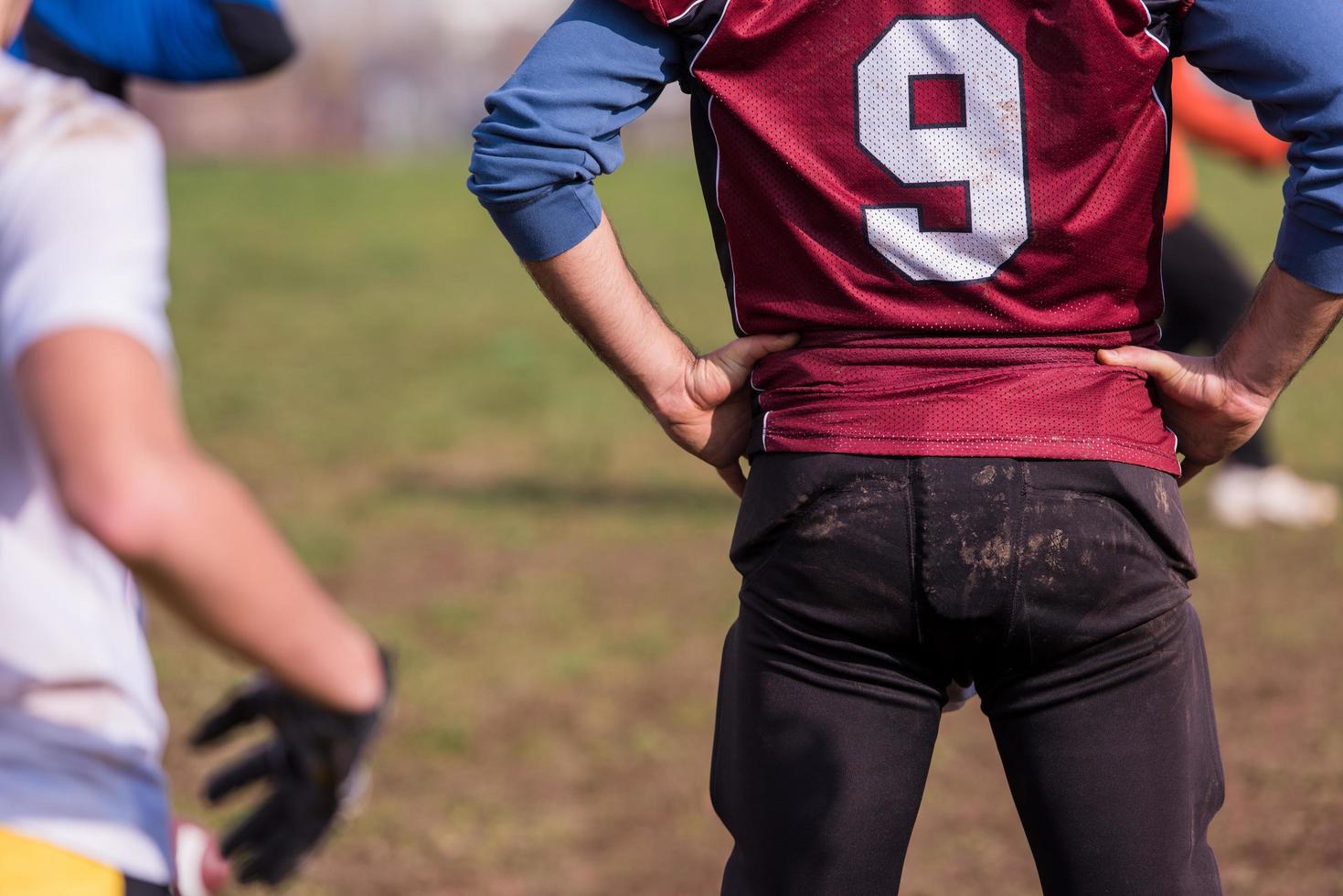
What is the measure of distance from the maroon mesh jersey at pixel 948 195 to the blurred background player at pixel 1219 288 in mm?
3137

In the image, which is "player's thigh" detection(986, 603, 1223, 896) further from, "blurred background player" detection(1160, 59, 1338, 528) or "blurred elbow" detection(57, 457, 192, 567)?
"blurred background player" detection(1160, 59, 1338, 528)

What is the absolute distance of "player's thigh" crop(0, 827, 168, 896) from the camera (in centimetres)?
136

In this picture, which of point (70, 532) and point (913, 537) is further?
point (913, 537)

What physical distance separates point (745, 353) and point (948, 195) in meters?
0.34

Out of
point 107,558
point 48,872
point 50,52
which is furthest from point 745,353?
point 50,52

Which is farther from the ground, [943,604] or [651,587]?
[943,604]

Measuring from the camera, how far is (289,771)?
165 cm

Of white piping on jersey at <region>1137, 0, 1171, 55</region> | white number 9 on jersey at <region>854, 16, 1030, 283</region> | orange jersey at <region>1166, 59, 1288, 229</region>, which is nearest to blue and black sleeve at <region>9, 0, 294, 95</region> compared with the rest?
white number 9 on jersey at <region>854, 16, 1030, 283</region>

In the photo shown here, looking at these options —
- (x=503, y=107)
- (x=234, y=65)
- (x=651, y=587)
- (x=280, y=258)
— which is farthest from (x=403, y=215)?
(x=503, y=107)

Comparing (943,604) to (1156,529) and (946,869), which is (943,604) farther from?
(946,869)

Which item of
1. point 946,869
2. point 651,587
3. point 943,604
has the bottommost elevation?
point 651,587

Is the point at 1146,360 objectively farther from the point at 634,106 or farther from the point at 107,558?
the point at 107,558

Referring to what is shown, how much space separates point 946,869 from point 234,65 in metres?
2.53

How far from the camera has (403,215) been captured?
69.8 feet
